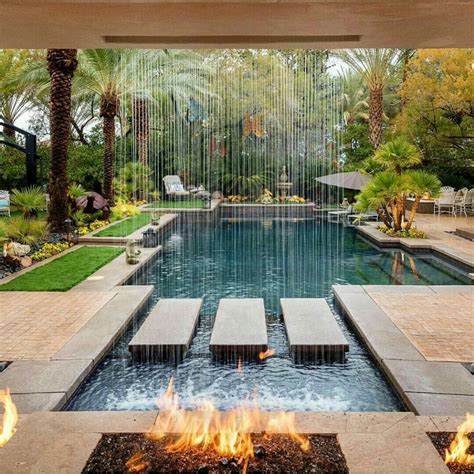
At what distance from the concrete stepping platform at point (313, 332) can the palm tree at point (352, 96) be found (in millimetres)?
26008

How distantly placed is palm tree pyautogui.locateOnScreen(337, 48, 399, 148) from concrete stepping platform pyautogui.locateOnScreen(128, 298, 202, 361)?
18.0m

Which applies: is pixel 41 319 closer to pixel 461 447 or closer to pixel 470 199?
pixel 461 447

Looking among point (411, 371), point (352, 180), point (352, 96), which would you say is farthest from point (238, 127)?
point (411, 371)

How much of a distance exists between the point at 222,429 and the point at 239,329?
9.10ft

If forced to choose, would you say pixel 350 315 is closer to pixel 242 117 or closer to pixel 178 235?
pixel 178 235

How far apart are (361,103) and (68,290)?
2632 cm

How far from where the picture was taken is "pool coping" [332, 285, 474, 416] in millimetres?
4219

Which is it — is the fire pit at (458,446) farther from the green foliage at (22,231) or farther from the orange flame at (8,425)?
the green foliage at (22,231)

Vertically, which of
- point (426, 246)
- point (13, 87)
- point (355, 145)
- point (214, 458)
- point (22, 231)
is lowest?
point (214, 458)

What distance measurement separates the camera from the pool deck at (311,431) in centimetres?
298

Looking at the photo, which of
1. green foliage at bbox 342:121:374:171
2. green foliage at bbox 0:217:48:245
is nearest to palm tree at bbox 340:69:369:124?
green foliage at bbox 342:121:374:171

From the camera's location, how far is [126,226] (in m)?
15.8

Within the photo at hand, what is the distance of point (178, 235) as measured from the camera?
1577 cm

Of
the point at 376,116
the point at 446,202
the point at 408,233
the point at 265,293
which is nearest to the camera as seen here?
the point at 265,293
